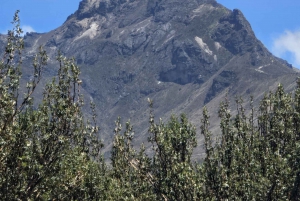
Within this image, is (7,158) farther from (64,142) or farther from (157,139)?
(157,139)

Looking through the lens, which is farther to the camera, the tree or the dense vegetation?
the dense vegetation

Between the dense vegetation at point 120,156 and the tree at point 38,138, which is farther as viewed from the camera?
the dense vegetation at point 120,156

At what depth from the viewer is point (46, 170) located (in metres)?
37.2

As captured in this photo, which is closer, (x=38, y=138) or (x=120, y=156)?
(x=38, y=138)

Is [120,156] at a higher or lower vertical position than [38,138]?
lower

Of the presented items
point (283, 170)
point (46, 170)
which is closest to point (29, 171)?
point (46, 170)

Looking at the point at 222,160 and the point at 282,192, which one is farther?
the point at 222,160

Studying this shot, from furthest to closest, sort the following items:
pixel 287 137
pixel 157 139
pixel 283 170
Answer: pixel 287 137 < pixel 157 139 < pixel 283 170

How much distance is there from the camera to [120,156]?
64.9m

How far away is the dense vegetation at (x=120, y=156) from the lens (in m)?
36.2

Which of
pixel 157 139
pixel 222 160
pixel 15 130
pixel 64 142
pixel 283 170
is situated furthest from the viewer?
pixel 222 160

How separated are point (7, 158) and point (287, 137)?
43.2m

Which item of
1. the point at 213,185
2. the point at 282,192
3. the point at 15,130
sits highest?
the point at 15,130

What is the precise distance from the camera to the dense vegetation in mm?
36156
